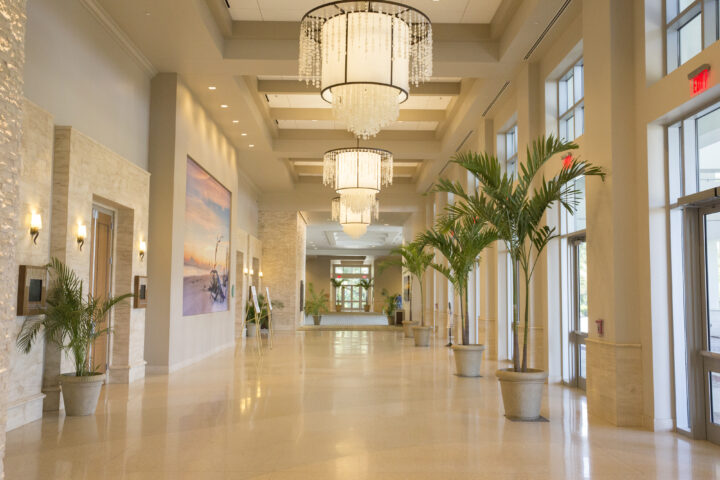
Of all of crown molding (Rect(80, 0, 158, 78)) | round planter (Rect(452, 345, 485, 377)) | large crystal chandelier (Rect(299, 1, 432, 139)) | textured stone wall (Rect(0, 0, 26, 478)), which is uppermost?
crown molding (Rect(80, 0, 158, 78))

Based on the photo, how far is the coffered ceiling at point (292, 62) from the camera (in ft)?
30.2

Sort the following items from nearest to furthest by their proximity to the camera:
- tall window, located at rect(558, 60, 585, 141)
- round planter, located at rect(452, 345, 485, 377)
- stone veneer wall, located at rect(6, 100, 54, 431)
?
stone veneer wall, located at rect(6, 100, 54, 431) < tall window, located at rect(558, 60, 585, 141) < round planter, located at rect(452, 345, 485, 377)

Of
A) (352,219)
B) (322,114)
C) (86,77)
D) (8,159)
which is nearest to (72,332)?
(86,77)

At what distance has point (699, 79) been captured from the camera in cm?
577

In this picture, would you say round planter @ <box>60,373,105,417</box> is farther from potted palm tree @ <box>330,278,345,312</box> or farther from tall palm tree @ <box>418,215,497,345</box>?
potted palm tree @ <box>330,278,345,312</box>

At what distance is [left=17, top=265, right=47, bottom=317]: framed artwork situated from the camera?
6566 mm

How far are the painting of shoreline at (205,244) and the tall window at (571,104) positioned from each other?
7032 mm

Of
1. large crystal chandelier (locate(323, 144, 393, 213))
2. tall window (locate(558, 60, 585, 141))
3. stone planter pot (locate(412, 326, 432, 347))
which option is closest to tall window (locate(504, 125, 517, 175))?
tall window (locate(558, 60, 585, 141))

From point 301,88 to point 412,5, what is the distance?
166 inches

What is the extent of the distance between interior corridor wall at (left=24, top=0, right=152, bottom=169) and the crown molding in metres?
0.03

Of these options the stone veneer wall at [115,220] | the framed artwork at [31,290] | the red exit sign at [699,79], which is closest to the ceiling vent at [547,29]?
the red exit sign at [699,79]

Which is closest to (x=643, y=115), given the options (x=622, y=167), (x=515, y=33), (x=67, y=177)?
(x=622, y=167)

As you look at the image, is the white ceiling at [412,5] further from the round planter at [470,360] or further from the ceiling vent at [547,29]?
the round planter at [470,360]

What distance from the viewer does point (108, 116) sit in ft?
30.0
